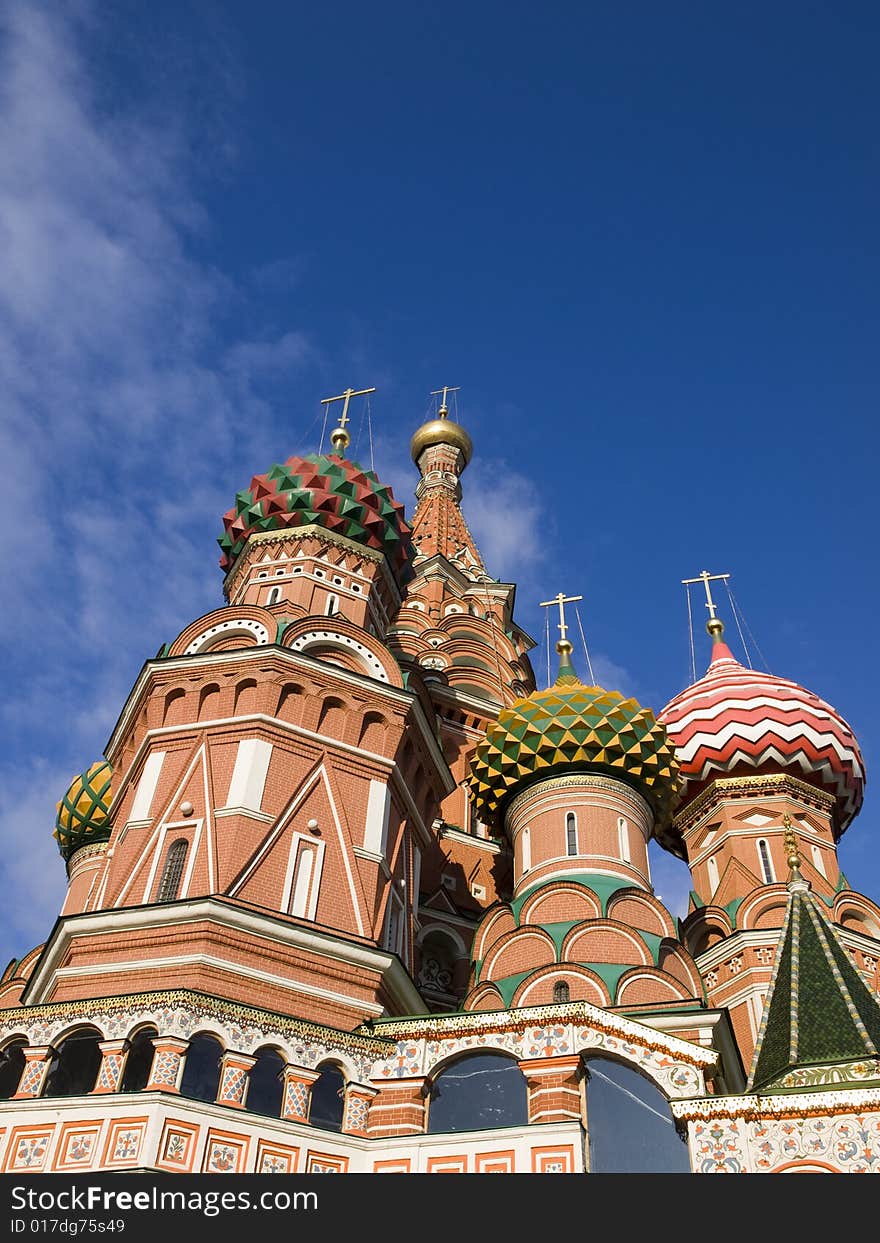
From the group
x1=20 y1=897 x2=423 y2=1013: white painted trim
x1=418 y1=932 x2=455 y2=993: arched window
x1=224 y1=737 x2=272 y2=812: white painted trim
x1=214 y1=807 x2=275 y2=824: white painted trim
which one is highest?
x1=418 y1=932 x2=455 y2=993: arched window

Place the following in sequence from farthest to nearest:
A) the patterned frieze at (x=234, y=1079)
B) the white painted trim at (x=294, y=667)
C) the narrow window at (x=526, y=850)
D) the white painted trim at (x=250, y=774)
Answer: the narrow window at (x=526, y=850) → the white painted trim at (x=294, y=667) → the white painted trim at (x=250, y=774) → the patterned frieze at (x=234, y=1079)

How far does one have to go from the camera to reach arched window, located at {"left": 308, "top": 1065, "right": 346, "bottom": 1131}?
10219 millimetres

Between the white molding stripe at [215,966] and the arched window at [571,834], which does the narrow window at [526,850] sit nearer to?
the arched window at [571,834]

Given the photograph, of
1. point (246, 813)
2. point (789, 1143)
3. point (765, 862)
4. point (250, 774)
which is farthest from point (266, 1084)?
point (765, 862)

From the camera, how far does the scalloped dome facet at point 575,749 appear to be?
54.9 ft

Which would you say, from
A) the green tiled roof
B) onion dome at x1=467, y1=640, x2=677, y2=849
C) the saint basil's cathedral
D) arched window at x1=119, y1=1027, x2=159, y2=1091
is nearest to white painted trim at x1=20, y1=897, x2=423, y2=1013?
the saint basil's cathedral

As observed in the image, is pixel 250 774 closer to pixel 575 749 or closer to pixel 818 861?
pixel 575 749

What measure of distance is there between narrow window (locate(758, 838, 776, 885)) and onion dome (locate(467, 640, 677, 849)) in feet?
11.6

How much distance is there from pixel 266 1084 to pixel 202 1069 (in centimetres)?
57

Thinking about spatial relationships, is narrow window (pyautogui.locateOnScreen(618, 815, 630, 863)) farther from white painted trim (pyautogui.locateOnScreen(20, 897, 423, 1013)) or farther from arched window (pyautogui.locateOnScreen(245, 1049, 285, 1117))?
arched window (pyautogui.locateOnScreen(245, 1049, 285, 1117))

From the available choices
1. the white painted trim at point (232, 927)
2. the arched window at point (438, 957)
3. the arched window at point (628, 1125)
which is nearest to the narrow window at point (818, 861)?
the arched window at point (438, 957)

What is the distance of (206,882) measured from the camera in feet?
39.8

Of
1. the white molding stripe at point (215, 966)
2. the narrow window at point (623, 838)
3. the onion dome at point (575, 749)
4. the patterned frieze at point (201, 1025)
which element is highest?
the onion dome at point (575, 749)

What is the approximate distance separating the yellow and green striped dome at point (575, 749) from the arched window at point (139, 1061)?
7.57m
